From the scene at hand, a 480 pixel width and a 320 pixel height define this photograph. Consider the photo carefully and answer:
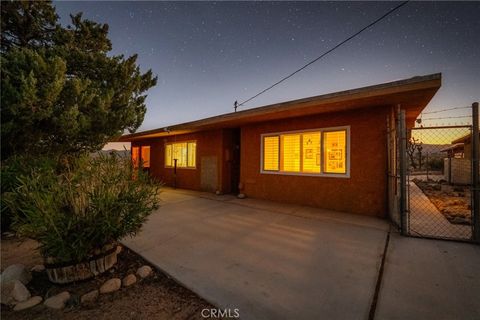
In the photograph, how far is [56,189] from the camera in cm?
283

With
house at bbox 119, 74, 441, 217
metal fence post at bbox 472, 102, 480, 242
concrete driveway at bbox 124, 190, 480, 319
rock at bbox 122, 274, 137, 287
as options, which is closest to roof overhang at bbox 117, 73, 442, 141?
house at bbox 119, 74, 441, 217

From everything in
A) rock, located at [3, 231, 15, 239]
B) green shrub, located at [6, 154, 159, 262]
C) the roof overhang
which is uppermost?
the roof overhang

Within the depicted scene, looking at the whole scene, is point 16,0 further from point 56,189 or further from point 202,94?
point 202,94

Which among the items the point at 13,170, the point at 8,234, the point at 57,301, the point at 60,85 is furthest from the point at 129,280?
the point at 60,85

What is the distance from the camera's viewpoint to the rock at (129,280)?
2.70 m

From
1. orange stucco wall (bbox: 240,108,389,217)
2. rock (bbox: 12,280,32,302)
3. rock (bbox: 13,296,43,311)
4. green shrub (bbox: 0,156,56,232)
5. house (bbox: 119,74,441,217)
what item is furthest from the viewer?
orange stucco wall (bbox: 240,108,389,217)

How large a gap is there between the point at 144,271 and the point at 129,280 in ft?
0.75

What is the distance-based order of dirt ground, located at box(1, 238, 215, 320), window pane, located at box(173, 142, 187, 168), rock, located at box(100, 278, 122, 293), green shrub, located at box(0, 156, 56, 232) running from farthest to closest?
window pane, located at box(173, 142, 187, 168)
green shrub, located at box(0, 156, 56, 232)
rock, located at box(100, 278, 122, 293)
dirt ground, located at box(1, 238, 215, 320)

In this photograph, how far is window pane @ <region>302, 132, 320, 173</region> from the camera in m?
6.71

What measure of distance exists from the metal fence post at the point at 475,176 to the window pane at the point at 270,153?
479 cm

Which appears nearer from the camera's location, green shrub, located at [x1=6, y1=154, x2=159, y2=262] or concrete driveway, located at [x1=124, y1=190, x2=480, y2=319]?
concrete driveway, located at [x1=124, y1=190, x2=480, y2=319]

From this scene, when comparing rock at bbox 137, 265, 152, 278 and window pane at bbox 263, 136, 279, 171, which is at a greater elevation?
window pane at bbox 263, 136, 279, 171

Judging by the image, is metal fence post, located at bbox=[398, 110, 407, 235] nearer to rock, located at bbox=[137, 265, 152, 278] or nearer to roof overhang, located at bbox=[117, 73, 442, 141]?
roof overhang, located at bbox=[117, 73, 442, 141]

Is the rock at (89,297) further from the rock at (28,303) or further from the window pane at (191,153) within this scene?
the window pane at (191,153)
